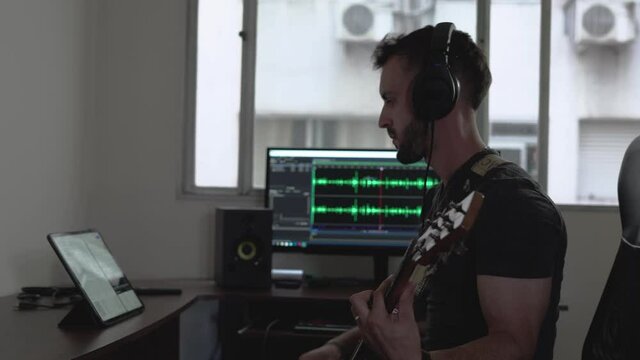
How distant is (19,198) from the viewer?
2.34m

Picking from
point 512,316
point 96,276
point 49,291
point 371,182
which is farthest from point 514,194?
point 49,291

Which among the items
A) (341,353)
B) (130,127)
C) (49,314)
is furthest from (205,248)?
(341,353)

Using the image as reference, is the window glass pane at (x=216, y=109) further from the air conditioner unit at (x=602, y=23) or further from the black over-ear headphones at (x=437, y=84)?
the black over-ear headphones at (x=437, y=84)

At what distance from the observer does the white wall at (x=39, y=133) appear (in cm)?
226

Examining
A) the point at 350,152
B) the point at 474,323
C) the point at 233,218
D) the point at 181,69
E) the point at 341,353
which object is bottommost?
the point at 341,353

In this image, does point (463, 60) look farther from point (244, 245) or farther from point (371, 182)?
point (244, 245)

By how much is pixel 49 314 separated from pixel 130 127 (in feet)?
4.01

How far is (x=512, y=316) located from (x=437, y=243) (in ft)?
0.71

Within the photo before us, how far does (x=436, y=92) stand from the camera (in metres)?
1.50

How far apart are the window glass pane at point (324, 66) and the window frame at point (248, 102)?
0.12 ft

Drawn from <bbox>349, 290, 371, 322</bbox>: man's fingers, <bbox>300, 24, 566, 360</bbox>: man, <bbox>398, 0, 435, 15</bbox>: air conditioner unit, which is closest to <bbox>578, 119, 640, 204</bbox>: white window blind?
<bbox>398, 0, 435, 15</bbox>: air conditioner unit

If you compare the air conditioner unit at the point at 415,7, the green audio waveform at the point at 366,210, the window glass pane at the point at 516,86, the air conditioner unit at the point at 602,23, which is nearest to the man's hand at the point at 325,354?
the green audio waveform at the point at 366,210

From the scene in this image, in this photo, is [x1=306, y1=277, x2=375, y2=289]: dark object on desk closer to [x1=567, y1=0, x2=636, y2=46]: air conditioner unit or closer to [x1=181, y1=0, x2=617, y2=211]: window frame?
[x1=181, y1=0, x2=617, y2=211]: window frame

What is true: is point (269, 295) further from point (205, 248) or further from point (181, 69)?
point (181, 69)
